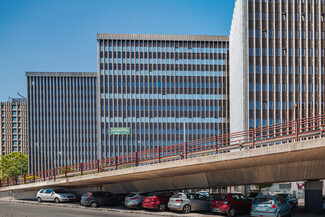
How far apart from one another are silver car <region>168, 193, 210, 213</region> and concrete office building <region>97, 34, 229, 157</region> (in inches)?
2643

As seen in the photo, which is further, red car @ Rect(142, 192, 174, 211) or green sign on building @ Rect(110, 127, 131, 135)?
green sign on building @ Rect(110, 127, 131, 135)

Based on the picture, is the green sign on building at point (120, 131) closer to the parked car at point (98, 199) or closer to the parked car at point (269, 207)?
the parked car at point (98, 199)

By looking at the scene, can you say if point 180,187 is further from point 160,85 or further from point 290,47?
point 160,85

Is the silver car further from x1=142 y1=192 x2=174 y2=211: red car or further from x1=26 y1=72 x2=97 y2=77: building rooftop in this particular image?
x1=26 y1=72 x2=97 y2=77: building rooftop

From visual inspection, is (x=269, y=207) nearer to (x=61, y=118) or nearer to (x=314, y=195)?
(x=314, y=195)

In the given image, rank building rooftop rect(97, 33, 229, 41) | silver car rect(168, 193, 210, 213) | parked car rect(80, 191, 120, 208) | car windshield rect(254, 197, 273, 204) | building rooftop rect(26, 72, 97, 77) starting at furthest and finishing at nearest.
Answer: building rooftop rect(26, 72, 97, 77), building rooftop rect(97, 33, 229, 41), parked car rect(80, 191, 120, 208), silver car rect(168, 193, 210, 213), car windshield rect(254, 197, 273, 204)

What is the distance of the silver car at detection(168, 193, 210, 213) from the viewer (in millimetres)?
22031

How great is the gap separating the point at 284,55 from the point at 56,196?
148 ft

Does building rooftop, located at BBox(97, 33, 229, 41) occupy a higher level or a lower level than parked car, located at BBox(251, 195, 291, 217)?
higher

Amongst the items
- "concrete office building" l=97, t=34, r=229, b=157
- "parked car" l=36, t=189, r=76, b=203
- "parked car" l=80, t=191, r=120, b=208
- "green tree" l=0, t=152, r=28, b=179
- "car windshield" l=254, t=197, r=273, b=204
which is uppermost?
"concrete office building" l=97, t=34, r=229, b=157

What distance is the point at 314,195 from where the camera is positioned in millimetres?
22172

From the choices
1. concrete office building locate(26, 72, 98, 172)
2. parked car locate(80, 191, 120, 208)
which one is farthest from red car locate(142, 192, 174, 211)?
concrete office building locate(26, 72, 98, 172)

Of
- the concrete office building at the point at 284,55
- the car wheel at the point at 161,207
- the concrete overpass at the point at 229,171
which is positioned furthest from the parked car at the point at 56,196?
the concrete office building at the point at 284,55

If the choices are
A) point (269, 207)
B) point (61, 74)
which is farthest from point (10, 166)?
point (269, 207)
